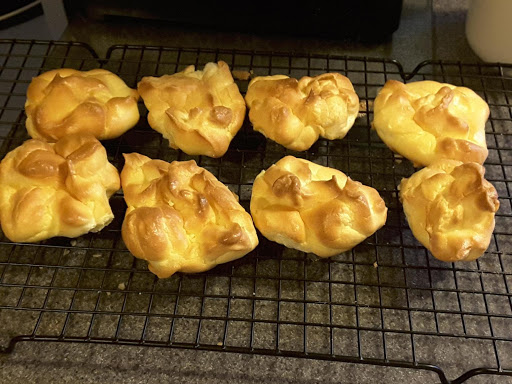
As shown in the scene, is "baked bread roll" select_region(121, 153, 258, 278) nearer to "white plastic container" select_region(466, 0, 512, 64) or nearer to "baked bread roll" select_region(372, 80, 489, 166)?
"baked bread roll" select_region(372, 80, 489, 166)

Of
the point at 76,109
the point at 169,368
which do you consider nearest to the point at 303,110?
the point at 76,109

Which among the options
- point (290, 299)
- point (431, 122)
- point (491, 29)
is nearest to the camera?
point (290, 299)

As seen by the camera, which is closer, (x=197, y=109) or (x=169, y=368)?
(x=169, y=368)

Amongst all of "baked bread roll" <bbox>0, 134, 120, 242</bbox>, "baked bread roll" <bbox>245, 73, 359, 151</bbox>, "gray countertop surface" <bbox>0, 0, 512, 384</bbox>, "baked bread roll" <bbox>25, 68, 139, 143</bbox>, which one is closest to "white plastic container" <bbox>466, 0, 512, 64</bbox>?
"baked bread roll" <bbox>245, 73, 359, 151</bbox>

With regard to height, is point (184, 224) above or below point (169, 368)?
above

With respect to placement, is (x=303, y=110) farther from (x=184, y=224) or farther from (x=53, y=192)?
(x=53, y=192)

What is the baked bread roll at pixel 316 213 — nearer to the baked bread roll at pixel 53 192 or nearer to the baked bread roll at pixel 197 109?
the baked bread roll at pixel 197 109
